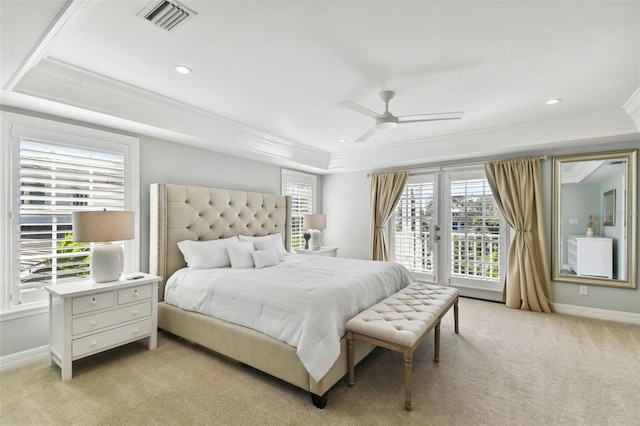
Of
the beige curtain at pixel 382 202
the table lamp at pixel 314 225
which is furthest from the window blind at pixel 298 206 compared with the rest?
the beige curtain at pixel 382 202

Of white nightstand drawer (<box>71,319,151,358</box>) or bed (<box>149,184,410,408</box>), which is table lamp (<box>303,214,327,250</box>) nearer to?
bed (<box>149,184,410,408</box>)

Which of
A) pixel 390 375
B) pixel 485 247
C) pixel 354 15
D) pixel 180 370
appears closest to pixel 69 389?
pixel 180 370

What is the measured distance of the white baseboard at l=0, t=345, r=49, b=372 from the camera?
2.51 m

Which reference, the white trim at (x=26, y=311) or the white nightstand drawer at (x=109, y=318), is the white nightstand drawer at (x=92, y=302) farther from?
the white trim at (x=26, y=311)

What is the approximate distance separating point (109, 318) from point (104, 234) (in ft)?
2.46

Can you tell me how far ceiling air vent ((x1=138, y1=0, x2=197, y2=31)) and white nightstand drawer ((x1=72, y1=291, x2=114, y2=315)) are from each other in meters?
2.22

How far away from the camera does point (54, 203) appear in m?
2.76

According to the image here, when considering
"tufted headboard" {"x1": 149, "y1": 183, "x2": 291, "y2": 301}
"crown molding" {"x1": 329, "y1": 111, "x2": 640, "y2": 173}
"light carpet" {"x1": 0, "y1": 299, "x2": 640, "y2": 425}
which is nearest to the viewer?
"light carpet" {"x1": 0, "y1": 299, "x2": 640, "y2": 425}

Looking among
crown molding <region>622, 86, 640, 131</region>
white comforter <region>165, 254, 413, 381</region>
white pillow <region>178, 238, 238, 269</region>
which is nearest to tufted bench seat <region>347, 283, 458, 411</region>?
white comforter <region>165, 254, 413, 381</region>

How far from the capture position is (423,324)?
7.38ft

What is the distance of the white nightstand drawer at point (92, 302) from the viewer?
2.42m

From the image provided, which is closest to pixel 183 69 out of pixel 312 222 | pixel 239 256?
pixel 239 256

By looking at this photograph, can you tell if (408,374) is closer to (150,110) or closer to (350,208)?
(150,110)

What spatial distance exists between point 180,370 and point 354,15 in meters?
3.05
